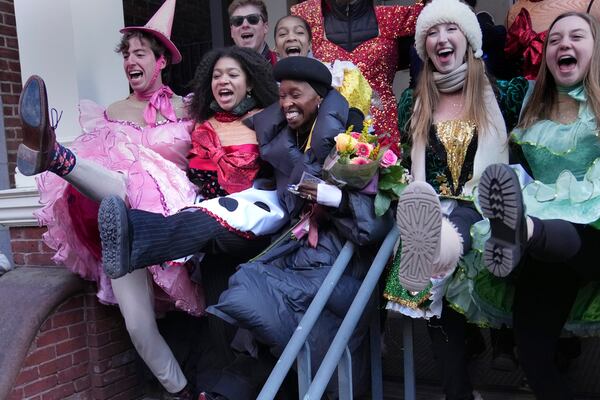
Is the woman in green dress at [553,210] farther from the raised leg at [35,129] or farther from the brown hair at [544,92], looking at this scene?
the raised leg at [35,129]

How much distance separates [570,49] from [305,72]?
1.19 m

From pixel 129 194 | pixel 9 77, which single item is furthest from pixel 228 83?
pixel 9 77

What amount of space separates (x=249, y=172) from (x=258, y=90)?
54cm

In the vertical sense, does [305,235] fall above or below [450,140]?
below

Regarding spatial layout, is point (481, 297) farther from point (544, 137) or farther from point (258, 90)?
point (258, 90)

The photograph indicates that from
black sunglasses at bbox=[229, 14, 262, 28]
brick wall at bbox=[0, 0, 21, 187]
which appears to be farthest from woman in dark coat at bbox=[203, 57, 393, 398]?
brick wall at bbox=[0, 0, 21, 187]

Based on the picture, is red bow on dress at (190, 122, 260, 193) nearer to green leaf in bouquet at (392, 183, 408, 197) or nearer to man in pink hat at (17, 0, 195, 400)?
man in pink hat at (17, 0, 195, 400)

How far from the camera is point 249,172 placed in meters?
3.24

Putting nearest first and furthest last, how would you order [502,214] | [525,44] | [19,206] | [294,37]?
[502,214]
[525,44]
[294,37]
[19,206]

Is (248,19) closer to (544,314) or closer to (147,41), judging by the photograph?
(147,41)

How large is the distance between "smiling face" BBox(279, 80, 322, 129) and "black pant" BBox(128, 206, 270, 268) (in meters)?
0.66

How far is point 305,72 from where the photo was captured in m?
2.89

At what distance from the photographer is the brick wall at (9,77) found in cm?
529

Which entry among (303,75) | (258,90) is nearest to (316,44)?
(258,90)
